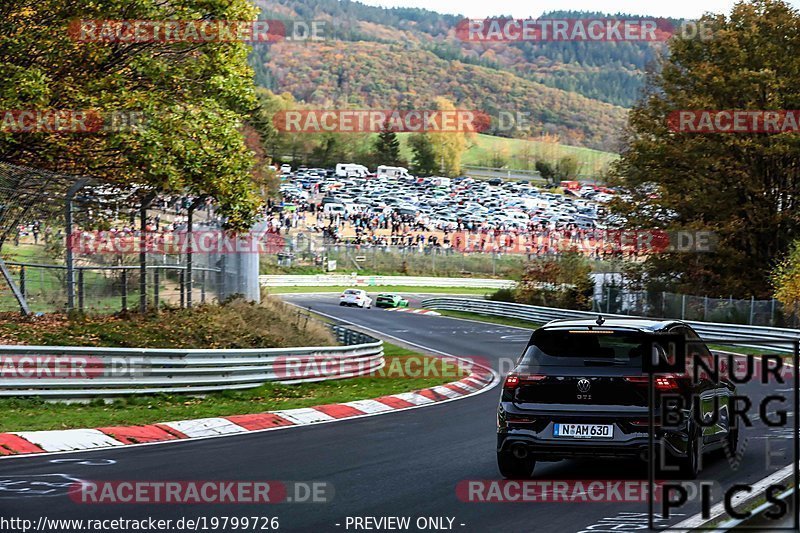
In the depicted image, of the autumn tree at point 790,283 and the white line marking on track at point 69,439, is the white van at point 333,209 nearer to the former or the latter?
the autumn tree at point 790,283

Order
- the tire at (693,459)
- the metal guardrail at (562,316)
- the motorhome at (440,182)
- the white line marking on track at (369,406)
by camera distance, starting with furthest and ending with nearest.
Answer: the motorhome at (440,182) < the metal guardrail at (562,316) < the white line marking on track at (369,406) < the tire at (693,459)

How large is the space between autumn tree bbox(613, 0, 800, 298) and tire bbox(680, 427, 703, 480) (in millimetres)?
35381

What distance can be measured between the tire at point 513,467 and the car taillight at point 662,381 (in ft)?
4.57

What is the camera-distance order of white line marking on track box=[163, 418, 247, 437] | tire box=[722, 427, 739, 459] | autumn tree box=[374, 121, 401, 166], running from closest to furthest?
tire box=[722, 427, 739, 459], white line marking on track box=[163, 418, 247, 437], autumn tree box=[374, 121, 401, 166]

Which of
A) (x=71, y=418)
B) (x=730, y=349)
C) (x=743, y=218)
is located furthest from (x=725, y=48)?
(x=71, y=418)

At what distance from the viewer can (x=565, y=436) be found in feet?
33.0

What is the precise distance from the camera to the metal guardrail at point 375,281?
73.9m

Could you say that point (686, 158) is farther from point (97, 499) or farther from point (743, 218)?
point (97, 499)

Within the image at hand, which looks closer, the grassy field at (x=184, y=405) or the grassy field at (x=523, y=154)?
the grassy field at (x=184, y=405)

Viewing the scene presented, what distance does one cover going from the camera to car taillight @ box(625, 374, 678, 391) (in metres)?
9.87

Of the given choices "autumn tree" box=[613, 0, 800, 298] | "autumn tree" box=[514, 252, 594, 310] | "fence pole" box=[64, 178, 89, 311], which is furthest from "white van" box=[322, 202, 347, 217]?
"fence pole" box=[64, 178, 89, 311]

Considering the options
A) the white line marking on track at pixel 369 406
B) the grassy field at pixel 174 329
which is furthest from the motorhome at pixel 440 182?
the white line marking on track at pixel 369 406

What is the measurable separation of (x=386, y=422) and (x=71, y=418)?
458 cm

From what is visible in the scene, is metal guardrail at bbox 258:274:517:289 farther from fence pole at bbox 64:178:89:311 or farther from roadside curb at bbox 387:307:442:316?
fence pole at bbox 64:178:89:311
